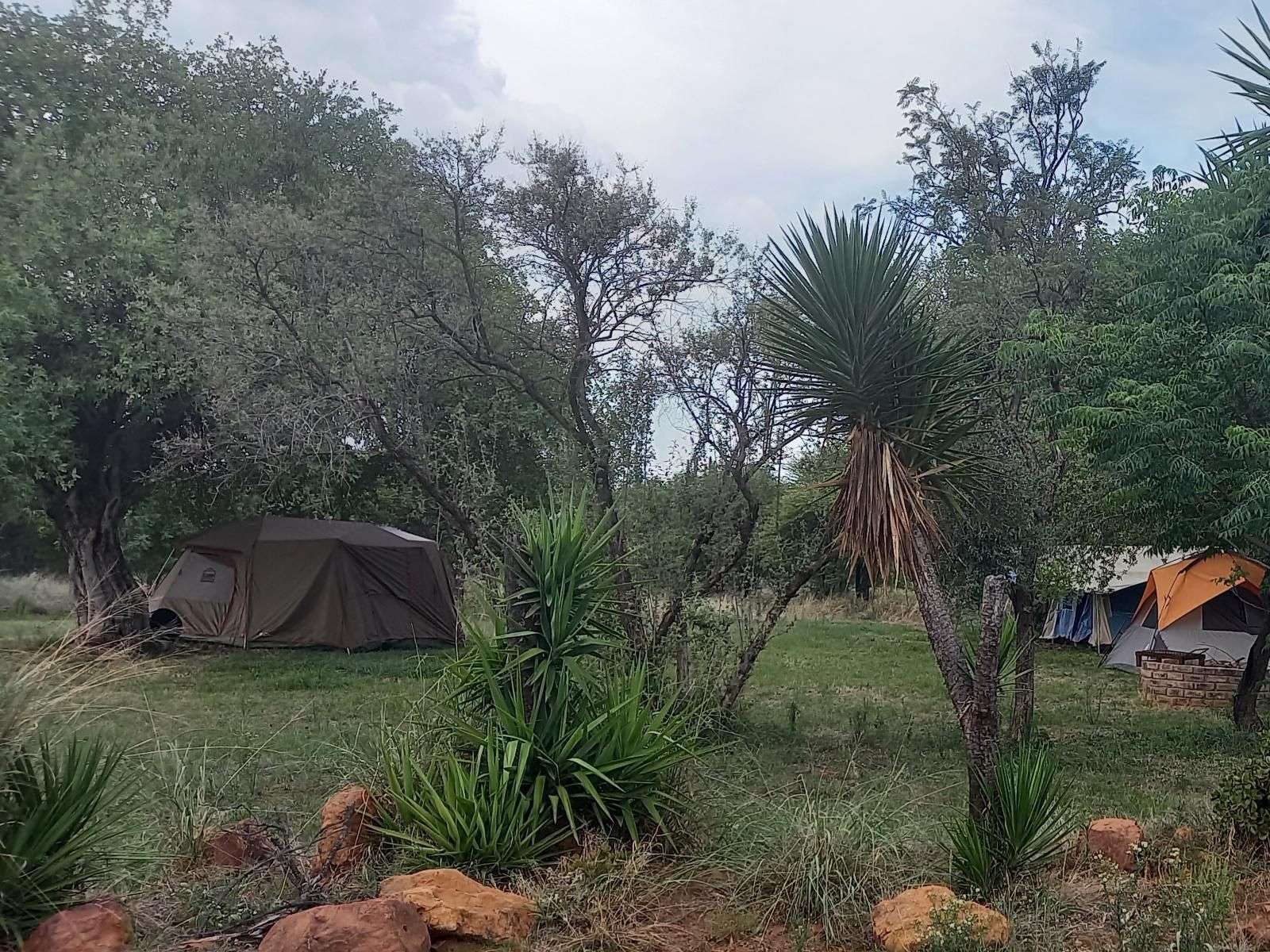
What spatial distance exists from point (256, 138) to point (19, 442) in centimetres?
563

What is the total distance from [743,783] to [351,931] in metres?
3.21

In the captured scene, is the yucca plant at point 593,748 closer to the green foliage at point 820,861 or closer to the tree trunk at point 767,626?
the green foliage at point 820,861

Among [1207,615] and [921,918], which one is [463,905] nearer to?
[921,918]

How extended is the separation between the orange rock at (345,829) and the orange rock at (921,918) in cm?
224

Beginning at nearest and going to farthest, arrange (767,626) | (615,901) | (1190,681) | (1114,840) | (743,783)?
(615,901) < (1114,840) < (743,783) < (767,626) < (1190,681)

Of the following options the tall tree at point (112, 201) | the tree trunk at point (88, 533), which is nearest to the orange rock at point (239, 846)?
the tall tree at point (112, 201)

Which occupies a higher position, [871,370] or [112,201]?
[112,201]

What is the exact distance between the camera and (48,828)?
3611 millimetres

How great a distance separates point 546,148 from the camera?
25.7 feet


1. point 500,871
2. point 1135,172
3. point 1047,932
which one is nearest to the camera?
point 1047,932

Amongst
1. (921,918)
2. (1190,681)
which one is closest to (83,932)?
(921,918)

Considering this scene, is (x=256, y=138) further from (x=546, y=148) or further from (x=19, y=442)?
(x=546, y=148)

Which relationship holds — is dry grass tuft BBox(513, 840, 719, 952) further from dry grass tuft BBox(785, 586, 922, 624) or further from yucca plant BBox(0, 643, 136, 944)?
dry grass tuft BBox(785, 586, 922, 624)

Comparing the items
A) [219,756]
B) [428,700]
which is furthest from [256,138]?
[428,700]
